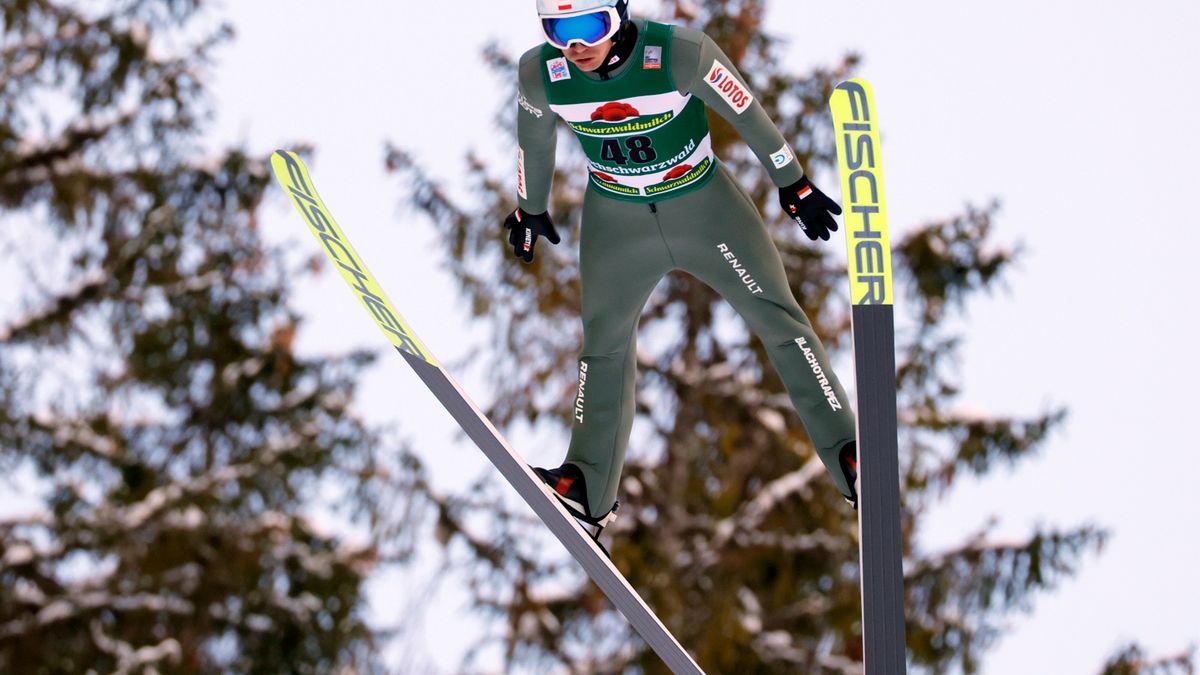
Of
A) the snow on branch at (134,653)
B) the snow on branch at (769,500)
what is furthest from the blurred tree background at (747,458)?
the snow on branch at (134,653)

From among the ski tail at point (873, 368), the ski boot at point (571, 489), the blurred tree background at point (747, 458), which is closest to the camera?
the ski tail at point (873, 368)

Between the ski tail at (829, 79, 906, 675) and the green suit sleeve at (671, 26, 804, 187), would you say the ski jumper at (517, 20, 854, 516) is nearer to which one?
the green suit sleeve at (671, 26, 804, 187)

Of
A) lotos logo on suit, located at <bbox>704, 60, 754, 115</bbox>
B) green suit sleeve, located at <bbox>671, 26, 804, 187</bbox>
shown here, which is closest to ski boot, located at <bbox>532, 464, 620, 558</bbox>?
green suit sleeve, located at <bbox>671, 26, 804, 187</bbox>

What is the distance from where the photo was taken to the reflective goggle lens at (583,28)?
3.36 m

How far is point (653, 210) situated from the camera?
370cm

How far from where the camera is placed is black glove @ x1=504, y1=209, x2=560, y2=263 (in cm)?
392

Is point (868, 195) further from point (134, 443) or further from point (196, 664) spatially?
point (134, 443)

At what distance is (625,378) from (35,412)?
8.14 meters

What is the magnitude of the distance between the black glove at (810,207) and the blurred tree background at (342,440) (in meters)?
4.74

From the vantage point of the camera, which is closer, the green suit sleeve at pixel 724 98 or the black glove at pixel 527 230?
the green suit sleeve at pixel 724 98

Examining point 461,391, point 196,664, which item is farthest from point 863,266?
A: point 196,664

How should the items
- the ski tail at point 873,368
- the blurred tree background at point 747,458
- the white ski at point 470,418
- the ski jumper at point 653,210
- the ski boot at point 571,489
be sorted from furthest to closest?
the blurred tree background at point 747,458
the ski boot at point 571,489
the white ski at point 470,418
the ski jumper at point 653,210
the ski tail at point 873,368

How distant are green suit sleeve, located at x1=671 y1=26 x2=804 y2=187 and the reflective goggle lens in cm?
19

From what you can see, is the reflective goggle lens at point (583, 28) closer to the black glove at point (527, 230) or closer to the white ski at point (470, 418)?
the black glove at point (527, 230)
